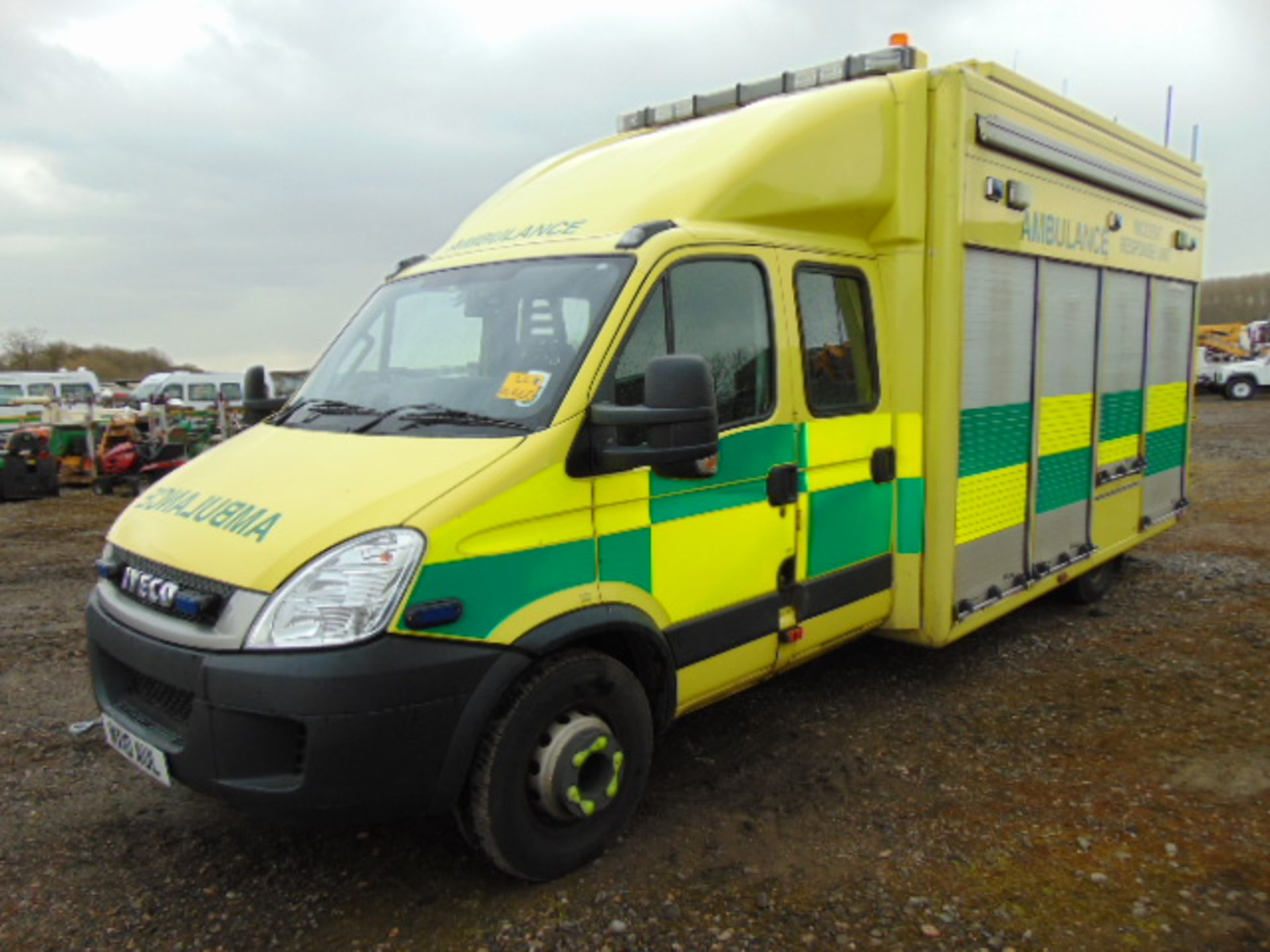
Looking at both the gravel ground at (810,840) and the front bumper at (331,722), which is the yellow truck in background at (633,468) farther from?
the gravel ground at (810,840)

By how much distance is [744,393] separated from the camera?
3.66 meters

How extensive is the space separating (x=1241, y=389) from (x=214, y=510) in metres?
34.2

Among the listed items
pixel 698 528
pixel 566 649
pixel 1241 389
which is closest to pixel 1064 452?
pixel 698 528

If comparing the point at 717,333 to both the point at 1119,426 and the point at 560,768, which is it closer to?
the point at 560,768

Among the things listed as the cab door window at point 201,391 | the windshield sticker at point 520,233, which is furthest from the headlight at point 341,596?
the cab door window at point 201,391

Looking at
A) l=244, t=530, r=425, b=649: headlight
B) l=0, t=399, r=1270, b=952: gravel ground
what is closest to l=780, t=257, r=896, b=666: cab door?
l=0, t=399, r=1270, b=952: gravel ground

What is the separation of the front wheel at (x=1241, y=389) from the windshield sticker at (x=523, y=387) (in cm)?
3338

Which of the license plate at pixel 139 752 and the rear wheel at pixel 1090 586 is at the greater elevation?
the license plate at pixel 139 752

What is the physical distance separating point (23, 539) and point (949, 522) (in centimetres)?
963

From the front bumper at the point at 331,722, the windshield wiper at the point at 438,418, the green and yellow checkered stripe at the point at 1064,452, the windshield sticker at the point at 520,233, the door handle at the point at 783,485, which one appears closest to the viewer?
the front bumper at the point at 331,722

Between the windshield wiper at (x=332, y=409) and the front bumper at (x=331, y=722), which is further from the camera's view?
the windshield wiper at (x=332, y=409)

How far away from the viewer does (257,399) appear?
463 centimetres

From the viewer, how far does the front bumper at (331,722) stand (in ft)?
8.58

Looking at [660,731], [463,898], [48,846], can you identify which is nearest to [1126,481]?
[660,731]
